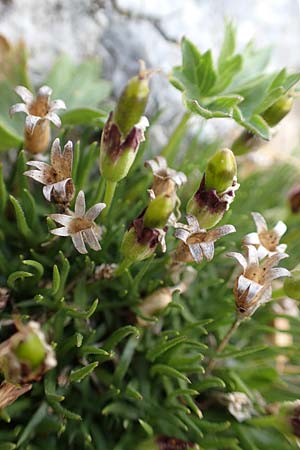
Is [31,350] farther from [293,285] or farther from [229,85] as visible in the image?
[229,85]

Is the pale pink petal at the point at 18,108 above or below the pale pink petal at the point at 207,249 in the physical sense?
above

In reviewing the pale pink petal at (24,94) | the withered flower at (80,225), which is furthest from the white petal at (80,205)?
the pale pink petal at (24,94)

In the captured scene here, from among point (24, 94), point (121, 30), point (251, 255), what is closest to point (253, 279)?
point (251, 255)

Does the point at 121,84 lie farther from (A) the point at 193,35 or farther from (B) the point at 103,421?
(B) the point at 103,421

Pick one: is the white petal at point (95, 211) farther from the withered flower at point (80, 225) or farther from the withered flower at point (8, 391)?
the withered flower at point (8, 391)

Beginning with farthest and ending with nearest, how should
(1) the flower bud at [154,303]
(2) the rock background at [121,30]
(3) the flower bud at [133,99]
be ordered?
(2) the rock background at [121,30] < (1) the flower bud at [154,303] < (3) the flower bud at [133,99]

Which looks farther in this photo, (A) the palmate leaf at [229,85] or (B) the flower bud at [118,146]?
(A) the palmate leaf at [229,85]

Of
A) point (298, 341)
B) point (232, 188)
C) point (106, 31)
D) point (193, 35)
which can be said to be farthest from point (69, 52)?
point (298, 341)
